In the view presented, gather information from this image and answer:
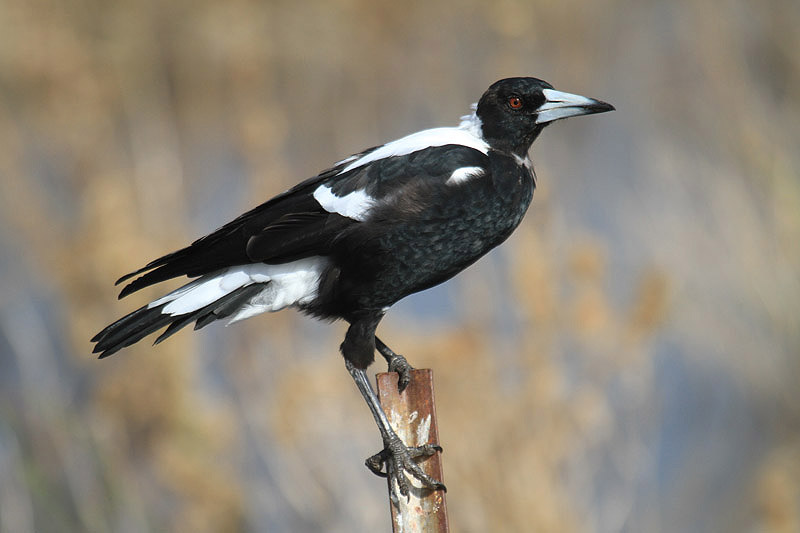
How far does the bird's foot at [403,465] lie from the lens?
1.82m

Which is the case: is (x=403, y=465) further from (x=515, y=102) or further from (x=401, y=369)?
(x=515, y=102)

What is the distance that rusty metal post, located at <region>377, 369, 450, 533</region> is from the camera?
5.86 ft

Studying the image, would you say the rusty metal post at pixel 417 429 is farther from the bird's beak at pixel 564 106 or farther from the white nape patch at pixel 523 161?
the bird's beak at pixel 564 106

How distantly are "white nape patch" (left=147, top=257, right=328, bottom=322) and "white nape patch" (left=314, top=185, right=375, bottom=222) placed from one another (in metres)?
0.13

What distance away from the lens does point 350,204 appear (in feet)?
6.66

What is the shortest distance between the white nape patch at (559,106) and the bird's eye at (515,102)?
0.05m

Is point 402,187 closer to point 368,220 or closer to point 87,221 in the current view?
point 368,220

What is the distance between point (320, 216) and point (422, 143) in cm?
28

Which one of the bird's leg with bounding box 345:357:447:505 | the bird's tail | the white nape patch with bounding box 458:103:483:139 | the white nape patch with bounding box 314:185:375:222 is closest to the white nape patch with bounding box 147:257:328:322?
the bird's tail

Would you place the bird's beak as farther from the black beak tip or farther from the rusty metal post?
the rusty metal post

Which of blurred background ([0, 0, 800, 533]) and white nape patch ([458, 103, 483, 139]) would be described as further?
blurred background ([0, 0, 800, 533])

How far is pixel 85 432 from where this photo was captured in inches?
169

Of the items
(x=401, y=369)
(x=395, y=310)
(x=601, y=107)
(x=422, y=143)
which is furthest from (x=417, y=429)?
(x=395, y=310)

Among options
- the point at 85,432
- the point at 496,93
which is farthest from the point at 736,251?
the point at 85,432
